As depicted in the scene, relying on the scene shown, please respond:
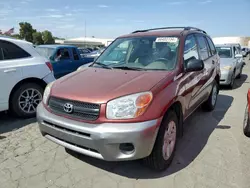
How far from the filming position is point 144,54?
3.54 meters

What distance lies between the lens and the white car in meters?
4.25

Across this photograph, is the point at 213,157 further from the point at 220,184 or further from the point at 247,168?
the point at 220,184

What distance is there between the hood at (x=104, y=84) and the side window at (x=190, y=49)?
72 cm

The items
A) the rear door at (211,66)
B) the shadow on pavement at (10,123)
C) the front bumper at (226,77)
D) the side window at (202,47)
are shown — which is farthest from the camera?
the front bumper at (226,77)

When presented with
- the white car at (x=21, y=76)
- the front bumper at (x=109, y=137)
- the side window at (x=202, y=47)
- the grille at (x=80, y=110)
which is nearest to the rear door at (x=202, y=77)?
the side window at (x=202, y=47)

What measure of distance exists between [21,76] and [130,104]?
2931mm

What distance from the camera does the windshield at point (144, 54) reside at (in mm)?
3297

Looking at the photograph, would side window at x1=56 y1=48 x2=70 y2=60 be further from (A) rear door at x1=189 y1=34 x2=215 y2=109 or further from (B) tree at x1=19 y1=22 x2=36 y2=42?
(B) tree at x1=19 y1=22 x2=36 y2=42

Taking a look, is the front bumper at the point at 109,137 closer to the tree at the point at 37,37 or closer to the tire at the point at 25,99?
the tire at the point at 25,99

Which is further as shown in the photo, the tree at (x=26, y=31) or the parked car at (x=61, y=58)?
the tree at (x=26, y=31)

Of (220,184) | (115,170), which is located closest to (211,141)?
(220,184)

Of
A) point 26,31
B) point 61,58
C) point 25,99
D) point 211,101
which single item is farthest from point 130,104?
point 26,31

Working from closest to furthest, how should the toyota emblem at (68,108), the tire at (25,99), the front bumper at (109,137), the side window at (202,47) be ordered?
the front bumper at (109,137), the toyota emblem at (68,108), the side window at (202,47), the tire at (25,99)

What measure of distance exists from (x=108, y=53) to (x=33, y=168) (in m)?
2.20
